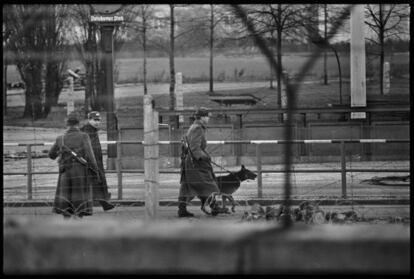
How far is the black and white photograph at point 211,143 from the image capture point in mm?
5465

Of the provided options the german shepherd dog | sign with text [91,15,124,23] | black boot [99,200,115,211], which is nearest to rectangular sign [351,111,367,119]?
sign with text [91,15,124,23]

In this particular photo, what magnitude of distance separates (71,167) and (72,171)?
0.16ft

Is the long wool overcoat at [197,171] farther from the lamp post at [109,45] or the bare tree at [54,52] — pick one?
the lamp post at [109,45]

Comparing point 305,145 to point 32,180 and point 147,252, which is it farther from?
point 147,252

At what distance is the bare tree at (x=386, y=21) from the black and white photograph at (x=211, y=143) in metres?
0.06

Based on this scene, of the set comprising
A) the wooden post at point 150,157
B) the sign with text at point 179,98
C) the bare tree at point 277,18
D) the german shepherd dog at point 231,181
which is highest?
the bare tree at point 277,18

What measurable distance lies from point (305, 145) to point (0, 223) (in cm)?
884

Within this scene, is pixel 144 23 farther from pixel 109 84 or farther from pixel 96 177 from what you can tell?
pixel 96 177

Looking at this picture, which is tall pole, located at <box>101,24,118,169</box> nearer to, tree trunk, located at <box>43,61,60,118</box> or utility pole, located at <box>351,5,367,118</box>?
tree trunk, located at <box>43,61,60,118</box>

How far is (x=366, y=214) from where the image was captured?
9203 millimetres

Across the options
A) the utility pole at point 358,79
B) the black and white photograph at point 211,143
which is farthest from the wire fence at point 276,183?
the utility pole at point 358,79

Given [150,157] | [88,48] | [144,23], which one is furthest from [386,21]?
[88,48]

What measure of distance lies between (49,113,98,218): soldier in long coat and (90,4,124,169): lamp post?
408 centimetres

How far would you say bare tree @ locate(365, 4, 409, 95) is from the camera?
36.6 ft
